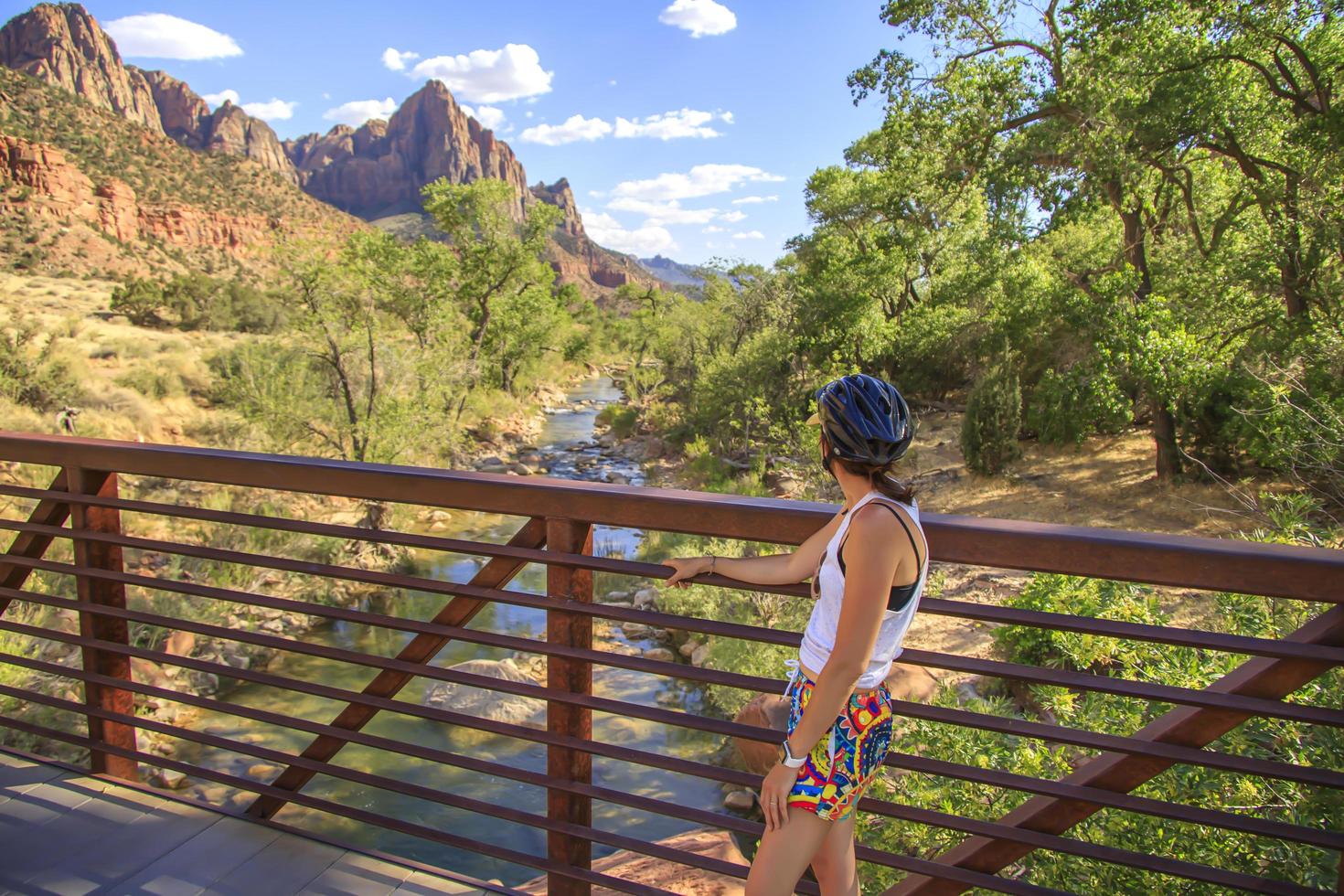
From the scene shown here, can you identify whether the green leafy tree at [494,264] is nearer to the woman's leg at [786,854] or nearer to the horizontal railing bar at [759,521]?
the horizontal railing bar at [759,521]

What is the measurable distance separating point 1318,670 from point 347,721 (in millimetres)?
2155

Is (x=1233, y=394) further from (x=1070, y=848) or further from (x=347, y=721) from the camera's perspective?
(x=347, y=721)

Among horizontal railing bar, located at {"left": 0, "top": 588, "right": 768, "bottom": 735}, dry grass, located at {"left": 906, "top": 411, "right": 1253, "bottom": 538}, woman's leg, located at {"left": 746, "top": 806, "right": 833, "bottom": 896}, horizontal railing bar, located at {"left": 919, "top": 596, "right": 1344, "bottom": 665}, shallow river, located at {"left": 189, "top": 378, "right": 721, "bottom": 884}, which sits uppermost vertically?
horizontal railing bar, located at {"left": 919, "top": 596, "right": 1344, "bottom": 665}

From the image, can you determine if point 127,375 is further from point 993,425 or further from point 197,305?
point 993,425

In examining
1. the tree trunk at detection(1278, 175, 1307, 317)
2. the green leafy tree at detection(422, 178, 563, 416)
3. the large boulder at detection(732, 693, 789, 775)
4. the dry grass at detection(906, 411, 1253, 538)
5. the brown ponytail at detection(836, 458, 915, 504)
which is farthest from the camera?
the green leafy tree at detection(422, 178, 563, 416)

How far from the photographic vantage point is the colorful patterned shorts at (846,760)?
1.35 meters

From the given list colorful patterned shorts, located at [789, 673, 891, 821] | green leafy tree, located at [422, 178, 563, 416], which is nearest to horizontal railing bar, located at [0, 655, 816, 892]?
colorful patterned shorts, located at [789, 673, 891, 821]

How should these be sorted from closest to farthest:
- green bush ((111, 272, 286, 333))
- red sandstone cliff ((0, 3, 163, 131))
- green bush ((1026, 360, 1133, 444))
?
green bush ((1026, 360, 1133, 444)) → green bush ((111, 272, 286, 333)) → red sandstone cliff ((0, 3, 163, 131))

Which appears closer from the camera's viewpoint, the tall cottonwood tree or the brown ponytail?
the brown ponytail

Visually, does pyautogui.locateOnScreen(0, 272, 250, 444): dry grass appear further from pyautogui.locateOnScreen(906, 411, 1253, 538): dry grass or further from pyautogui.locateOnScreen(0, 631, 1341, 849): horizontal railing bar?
pyautogui.locateOnScreen(0, 631, 1341, 849): horizontal railing bar

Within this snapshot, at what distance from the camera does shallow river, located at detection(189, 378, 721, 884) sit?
20.6 ft

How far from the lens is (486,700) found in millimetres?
7633

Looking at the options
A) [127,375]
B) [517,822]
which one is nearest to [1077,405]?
[517,822]

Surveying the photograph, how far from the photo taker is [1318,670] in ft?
4.24
